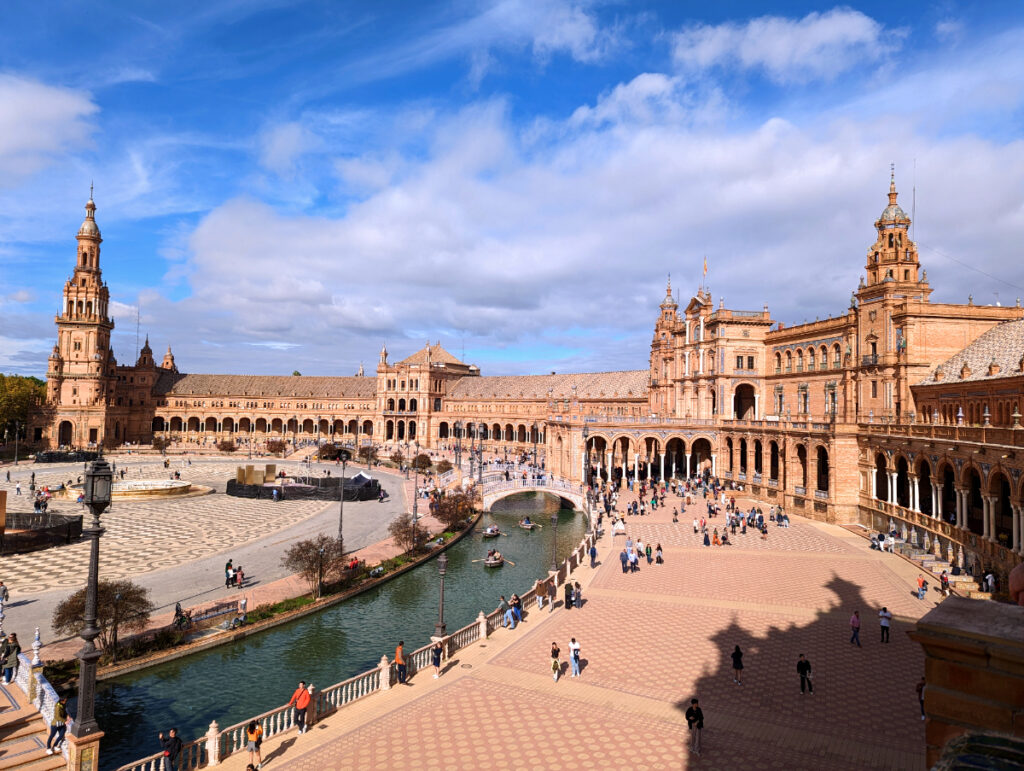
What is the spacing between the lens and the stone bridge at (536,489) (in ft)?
189

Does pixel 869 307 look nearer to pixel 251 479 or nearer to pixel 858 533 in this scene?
pixel 858 533

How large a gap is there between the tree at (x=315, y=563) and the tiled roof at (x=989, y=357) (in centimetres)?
3702

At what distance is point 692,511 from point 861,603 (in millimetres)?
23034

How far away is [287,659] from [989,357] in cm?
4353

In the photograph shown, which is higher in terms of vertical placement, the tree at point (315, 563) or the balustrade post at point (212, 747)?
the tree at point (315, 563)

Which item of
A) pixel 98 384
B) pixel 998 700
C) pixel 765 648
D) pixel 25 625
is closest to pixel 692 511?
pixel 765 648

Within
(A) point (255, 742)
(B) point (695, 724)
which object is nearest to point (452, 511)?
(A) point (255, 742)

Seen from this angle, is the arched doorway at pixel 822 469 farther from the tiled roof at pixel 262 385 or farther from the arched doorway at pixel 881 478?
the tiled roof at pixel 262 385

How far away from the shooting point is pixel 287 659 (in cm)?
2489

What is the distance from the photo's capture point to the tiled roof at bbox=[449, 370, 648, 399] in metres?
95.2

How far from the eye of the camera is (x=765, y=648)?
72.4ft

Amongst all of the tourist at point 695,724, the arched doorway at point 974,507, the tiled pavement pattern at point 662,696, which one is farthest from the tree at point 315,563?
the arched doorway at point 974,507

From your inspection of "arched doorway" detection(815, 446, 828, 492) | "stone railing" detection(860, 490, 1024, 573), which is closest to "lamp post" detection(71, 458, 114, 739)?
"stone railing" detection(860, 490, 1024, 573)

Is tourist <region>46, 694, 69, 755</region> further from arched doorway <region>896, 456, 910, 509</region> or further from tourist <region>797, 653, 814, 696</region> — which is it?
arched doorway <region>896, 456, 910, 509</region>
